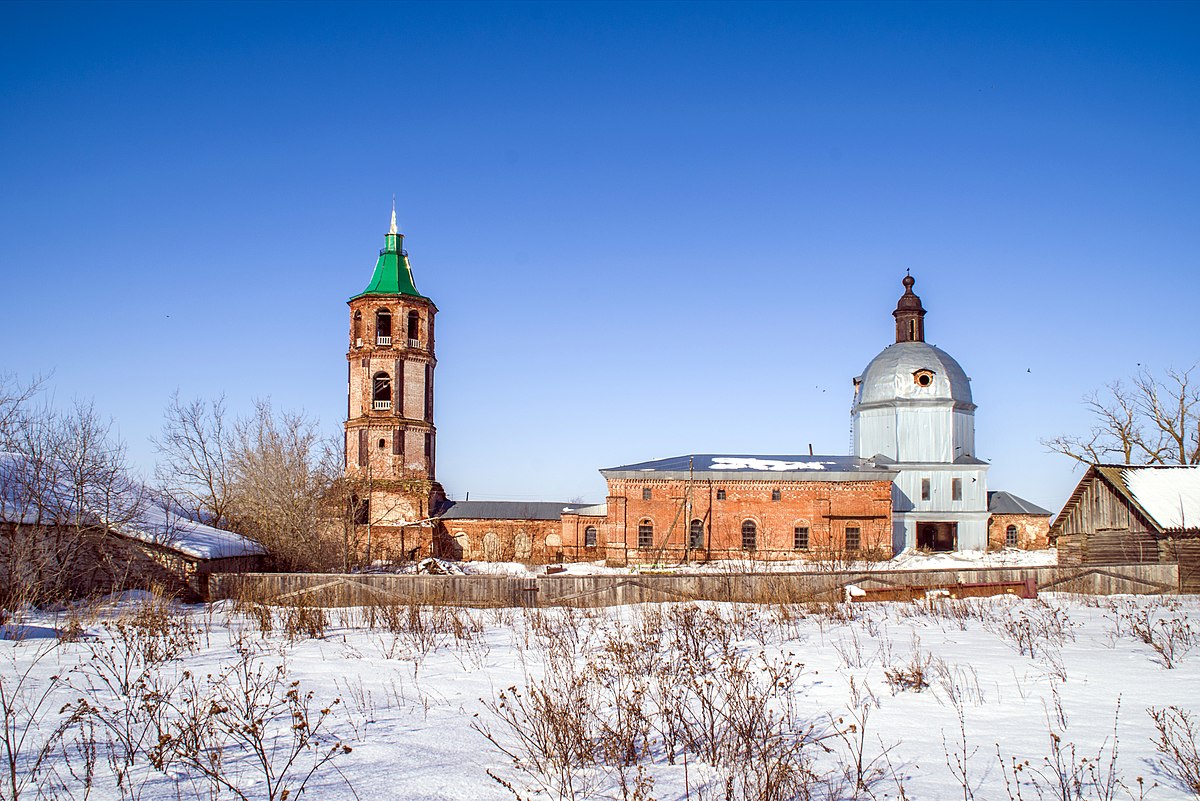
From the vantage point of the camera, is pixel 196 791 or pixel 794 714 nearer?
pixel 196 791

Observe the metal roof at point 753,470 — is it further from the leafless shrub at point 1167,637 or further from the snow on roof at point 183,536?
the leafless shrub at point 1167,637

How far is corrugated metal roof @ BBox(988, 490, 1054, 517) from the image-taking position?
44250 mm

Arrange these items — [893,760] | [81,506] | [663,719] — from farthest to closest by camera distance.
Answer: [81,506], [663,719], [893,760]

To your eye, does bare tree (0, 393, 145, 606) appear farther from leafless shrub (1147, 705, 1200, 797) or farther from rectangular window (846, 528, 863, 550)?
rectangular window (846, 528, 863, 550)

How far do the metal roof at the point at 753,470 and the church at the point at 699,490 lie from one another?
7cm

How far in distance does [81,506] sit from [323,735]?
14855 mm

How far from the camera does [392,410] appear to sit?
38469 mm

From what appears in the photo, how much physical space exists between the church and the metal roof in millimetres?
73

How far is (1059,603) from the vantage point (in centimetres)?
1568

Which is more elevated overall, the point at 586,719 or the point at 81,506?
the point at 81,506

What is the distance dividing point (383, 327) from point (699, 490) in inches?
638

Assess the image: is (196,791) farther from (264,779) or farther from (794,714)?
(794,714)

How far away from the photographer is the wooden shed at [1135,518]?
873 inches

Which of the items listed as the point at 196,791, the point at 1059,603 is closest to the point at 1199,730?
the point at 196,791
